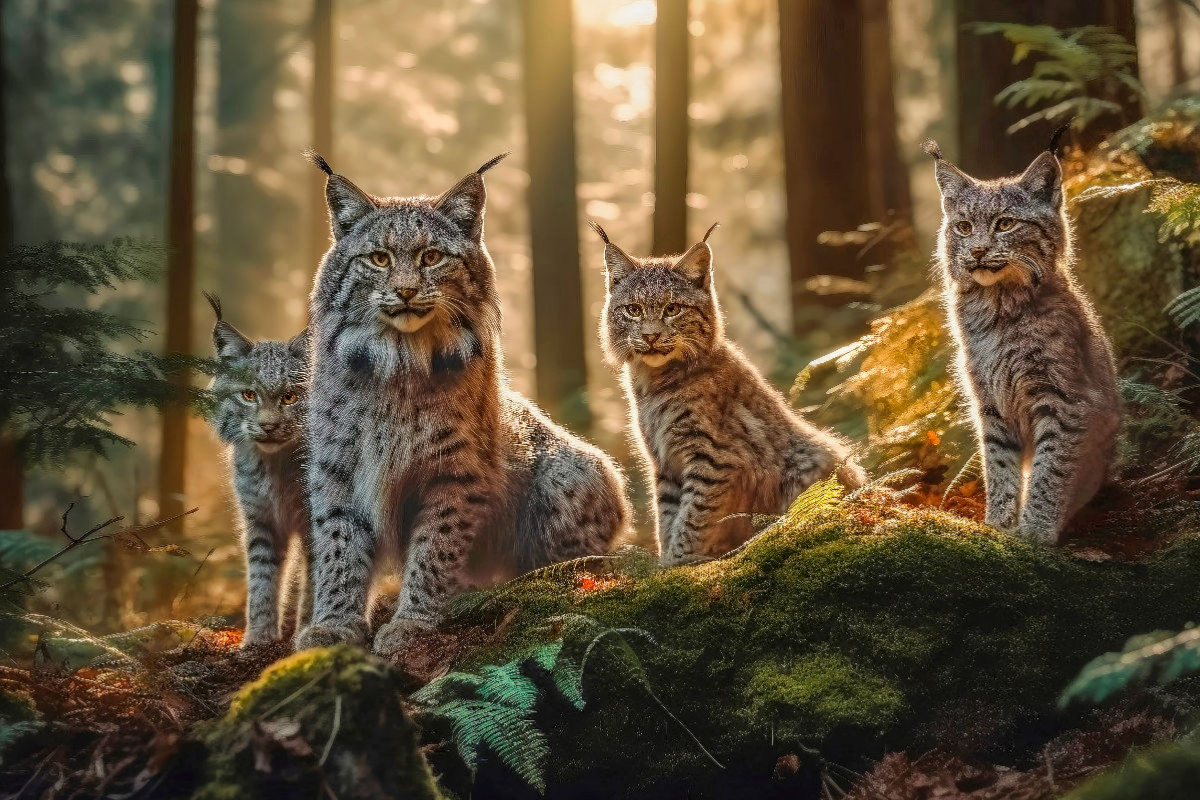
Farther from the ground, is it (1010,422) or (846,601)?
(1010,422)

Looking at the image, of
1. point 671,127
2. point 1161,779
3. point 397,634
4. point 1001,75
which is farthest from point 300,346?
point 1001,75

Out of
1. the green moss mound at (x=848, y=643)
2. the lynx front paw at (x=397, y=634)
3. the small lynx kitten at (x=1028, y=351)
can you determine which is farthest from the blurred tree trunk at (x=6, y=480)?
the small lynx kitten at (x=1028, y=351)

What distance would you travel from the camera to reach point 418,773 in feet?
12.7

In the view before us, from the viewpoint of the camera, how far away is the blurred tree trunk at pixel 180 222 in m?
12.6

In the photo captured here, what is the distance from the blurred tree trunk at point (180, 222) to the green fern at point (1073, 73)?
28.4ft

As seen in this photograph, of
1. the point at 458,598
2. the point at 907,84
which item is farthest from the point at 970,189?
the point at 907,84

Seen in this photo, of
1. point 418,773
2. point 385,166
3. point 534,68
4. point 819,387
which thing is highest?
point 385,166

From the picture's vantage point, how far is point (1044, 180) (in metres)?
6.53

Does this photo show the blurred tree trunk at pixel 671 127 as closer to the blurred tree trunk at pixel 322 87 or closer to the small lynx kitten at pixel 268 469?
the small lynx kitten at pixel 268 469

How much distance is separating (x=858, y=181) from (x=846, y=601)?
7.18m

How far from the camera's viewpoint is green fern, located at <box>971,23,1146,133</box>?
8391mm

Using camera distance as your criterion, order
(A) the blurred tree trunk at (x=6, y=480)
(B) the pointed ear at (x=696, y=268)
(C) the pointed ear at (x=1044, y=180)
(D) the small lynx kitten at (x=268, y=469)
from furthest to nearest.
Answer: (A) the blurred tree trunk at (x=6, y=480) → (B) the pointed ear at (x=696, y=268) → (D) the small lynx kitten at (x=268, y=469) → (C) the pointed ear at (x=1044, y=180)

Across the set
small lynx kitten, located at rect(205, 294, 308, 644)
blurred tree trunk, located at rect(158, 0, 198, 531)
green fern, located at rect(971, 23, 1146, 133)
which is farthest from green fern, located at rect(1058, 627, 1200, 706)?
blurred tree trunk, located at rect(158, 0, 198, 531)

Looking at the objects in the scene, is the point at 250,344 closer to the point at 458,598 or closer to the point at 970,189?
the point at 458,598
